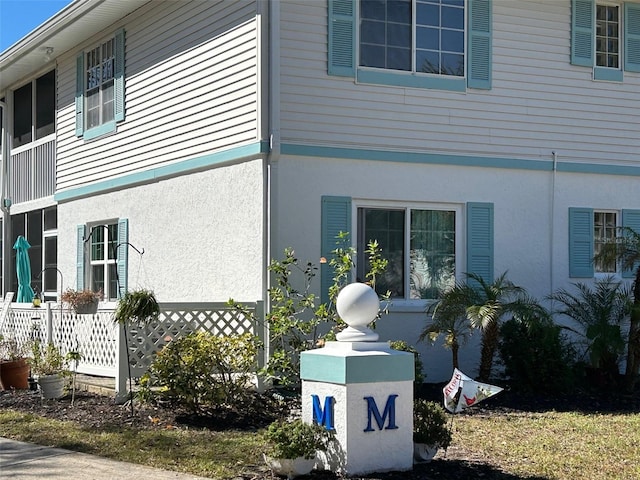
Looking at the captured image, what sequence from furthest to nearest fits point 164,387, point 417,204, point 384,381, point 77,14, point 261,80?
point 77,14, point 417,204, point 261,80, point 164,387, point 384,381

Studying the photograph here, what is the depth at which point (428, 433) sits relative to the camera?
306 inches

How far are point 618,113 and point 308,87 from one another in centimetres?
522

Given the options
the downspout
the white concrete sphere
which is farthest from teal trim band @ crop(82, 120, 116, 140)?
the white concrete sphere

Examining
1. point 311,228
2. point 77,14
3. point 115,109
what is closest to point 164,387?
point 311,228

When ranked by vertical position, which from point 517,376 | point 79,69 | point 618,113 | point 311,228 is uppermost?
point 79,69

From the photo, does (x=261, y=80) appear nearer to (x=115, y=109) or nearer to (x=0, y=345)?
(x=115, y=109)

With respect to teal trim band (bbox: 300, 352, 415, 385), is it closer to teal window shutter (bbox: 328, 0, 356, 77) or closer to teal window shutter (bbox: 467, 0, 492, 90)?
teal window shutter (bbox: 328, 0, 356, 77)

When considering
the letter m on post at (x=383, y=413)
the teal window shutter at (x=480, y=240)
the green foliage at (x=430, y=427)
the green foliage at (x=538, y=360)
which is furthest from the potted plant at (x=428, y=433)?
the teal window shutter at (x=480, y=240)

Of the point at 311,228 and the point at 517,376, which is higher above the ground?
the point at 311,228

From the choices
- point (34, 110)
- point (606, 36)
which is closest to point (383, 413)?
point (606, 36)

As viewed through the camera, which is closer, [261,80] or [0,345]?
[261,80]

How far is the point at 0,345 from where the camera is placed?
13.5 meters

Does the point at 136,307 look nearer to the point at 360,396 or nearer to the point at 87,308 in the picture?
the point at 87,308

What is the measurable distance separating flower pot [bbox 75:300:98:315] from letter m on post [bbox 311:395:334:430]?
7234 millimetres
